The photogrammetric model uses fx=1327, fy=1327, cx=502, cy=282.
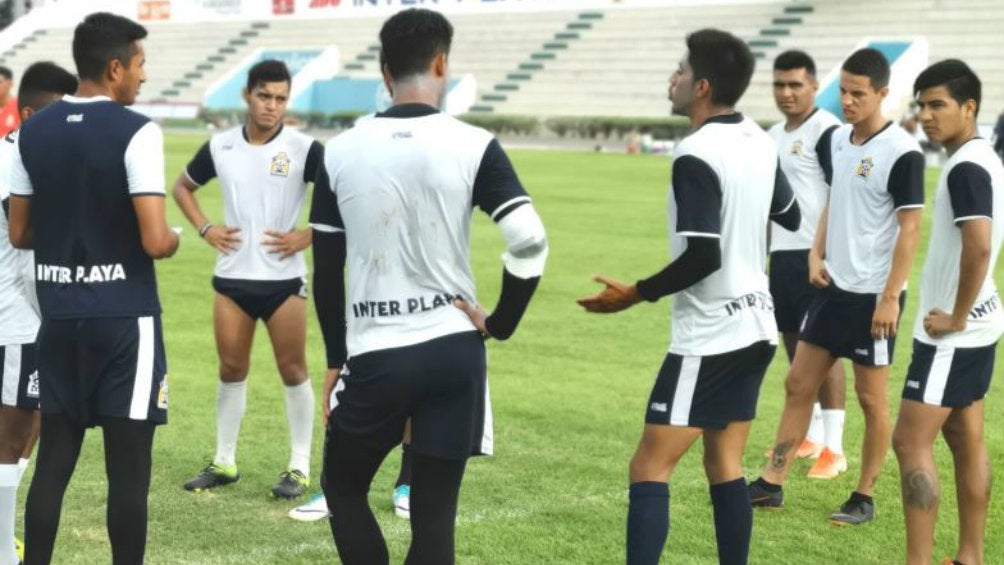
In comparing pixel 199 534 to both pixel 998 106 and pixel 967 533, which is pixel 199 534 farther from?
pixel 998 106

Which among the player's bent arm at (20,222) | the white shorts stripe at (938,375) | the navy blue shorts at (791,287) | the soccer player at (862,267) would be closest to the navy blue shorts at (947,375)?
the white shorts stripe at (938,375)

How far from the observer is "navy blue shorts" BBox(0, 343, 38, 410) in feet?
18.5

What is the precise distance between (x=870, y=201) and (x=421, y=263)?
3066 mm

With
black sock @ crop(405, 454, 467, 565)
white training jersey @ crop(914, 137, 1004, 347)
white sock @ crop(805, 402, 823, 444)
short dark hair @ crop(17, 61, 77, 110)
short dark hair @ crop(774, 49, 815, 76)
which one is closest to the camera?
black sock @ crop(405, 454, 467, 565)

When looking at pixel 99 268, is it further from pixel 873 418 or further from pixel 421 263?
pixel 873 418

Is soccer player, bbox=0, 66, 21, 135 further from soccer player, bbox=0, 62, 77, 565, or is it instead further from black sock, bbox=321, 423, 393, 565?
black sock, bbox=321, 423, 393, 565

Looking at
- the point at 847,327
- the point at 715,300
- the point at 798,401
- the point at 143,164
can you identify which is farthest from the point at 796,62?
the point at 143,164

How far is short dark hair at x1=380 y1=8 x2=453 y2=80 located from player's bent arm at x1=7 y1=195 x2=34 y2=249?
157cm

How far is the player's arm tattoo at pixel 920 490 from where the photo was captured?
5.57 m

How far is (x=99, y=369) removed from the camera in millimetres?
4766

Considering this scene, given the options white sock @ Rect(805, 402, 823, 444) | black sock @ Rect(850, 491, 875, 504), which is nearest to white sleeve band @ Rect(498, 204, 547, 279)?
black sock @ Rect(850, 491, 875, 504)

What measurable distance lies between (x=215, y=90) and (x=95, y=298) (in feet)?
194

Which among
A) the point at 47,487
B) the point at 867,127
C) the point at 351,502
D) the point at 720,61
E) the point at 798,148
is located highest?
the point at 720,61

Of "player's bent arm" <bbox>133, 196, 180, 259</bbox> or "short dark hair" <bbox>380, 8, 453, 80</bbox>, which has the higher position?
"short dark hair" <bbox>380, 8, 453, 80</bbox>
